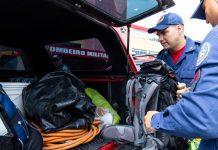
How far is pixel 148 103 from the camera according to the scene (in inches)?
80.0

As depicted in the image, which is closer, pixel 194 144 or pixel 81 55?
pixel 194 144

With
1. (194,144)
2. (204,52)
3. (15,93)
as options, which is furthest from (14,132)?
(194,144)

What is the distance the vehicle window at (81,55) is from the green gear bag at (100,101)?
323mm

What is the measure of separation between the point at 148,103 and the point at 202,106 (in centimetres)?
88

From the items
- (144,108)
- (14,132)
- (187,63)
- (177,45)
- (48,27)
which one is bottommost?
(14,132)

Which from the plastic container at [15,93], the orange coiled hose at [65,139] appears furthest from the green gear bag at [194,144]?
the plastic container at [15,93]

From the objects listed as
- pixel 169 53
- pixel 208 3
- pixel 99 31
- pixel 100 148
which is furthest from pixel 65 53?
pixel 208 3

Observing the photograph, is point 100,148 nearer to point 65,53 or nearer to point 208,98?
point 208,98

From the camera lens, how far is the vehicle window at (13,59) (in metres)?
3.07

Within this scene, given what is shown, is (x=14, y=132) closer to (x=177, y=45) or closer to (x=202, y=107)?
(x=202, y=107)

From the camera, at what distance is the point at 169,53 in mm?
3090

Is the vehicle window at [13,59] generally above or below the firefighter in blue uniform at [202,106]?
above

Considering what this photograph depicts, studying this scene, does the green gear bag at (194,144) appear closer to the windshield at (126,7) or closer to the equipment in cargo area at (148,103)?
the equipment in cargo area at (148,103)

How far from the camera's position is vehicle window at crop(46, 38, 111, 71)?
3053mm
